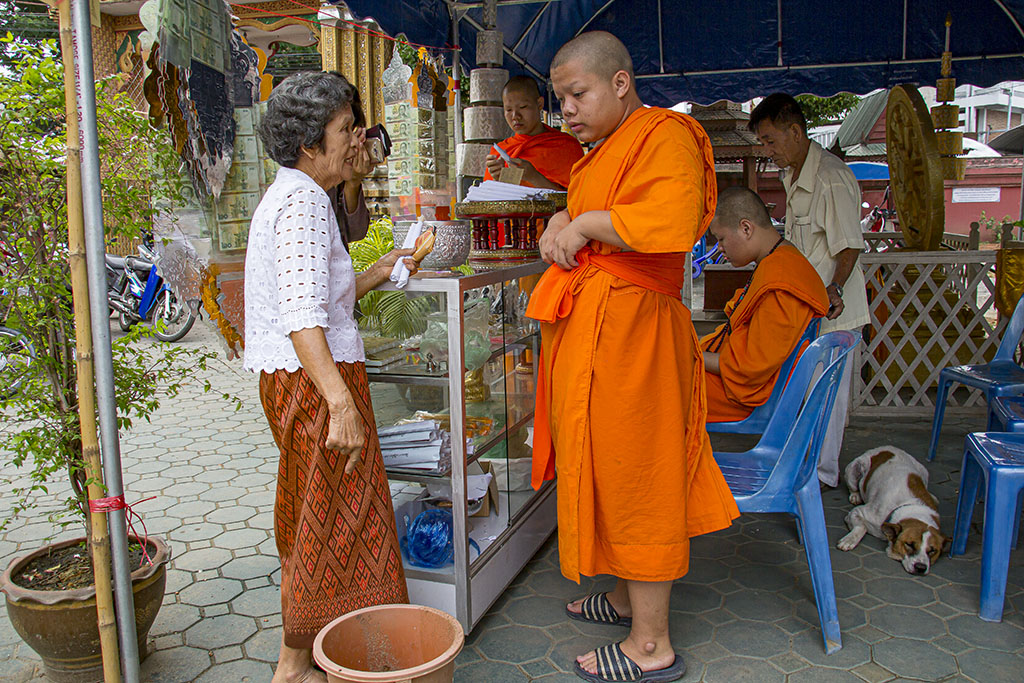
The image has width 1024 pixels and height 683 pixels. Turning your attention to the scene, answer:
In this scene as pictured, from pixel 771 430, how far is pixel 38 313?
7.57ft

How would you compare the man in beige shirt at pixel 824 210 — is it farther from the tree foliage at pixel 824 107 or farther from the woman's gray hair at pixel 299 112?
the tree foliage at pixel 824 107

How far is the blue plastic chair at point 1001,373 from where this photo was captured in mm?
3443

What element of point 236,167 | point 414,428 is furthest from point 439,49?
point 414,428

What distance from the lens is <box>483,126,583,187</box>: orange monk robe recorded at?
3.94 meters

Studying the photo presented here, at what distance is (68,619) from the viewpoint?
210 centimetres

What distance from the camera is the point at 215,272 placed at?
2297mm

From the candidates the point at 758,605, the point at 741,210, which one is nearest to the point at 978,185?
the point at 741,210

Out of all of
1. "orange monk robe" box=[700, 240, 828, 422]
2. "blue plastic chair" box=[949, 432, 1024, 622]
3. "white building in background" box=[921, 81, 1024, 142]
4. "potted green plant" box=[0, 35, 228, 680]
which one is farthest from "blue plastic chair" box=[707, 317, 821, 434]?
"white building in background" box=[921, 81, 1024, 142]

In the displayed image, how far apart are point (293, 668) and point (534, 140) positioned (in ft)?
9.12

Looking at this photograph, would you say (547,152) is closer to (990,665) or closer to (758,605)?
(758,605)

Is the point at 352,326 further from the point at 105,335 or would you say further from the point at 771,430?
the point at 771,430

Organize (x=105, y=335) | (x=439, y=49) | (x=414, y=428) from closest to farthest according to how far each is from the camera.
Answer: (x=105, y=335), (x=414, y=428), (x=439, y=49)

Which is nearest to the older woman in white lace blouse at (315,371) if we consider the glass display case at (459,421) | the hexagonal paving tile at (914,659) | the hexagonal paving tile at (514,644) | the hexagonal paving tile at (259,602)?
the glass display case at (459,421)

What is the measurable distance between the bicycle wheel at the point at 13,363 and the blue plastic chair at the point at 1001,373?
372 cm
